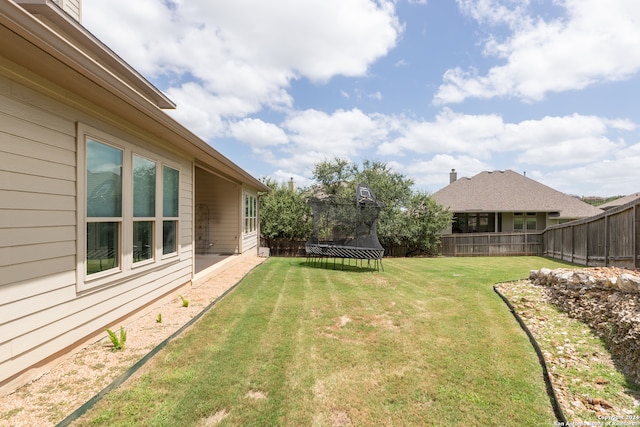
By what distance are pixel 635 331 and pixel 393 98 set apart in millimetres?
11652

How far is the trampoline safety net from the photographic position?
913 cm

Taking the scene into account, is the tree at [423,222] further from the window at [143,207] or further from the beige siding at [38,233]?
the beige siding at [38,233]

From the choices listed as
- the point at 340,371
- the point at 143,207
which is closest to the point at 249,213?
the point at 143,207

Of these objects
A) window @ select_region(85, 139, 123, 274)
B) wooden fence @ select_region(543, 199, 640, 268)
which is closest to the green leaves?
window @ select_region(85, 139, 123, 274)

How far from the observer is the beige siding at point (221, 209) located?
10492 mm

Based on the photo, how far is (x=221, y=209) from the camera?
1062 centimetres

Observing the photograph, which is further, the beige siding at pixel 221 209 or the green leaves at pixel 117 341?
the beige siding at pixel 221 209

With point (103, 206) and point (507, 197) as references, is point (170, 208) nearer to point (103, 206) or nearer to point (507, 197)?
point (103, 206)

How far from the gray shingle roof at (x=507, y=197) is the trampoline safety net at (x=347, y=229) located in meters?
10.1

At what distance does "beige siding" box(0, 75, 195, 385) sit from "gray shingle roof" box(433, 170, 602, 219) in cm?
1781

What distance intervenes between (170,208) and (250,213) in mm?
6712

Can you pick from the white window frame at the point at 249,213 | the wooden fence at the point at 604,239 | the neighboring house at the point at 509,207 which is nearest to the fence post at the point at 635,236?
the wooden fence at the point at 604,239

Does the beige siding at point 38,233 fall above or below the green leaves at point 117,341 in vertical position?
above

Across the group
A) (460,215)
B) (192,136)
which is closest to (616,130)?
(460,215)
